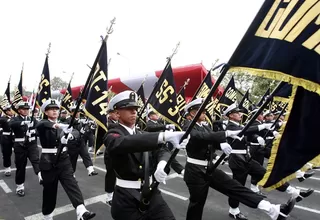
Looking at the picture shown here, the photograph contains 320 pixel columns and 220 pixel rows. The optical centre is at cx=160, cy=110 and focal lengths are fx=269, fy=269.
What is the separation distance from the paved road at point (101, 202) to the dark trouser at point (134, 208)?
2.34 meters

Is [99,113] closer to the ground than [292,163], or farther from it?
closer to the ground

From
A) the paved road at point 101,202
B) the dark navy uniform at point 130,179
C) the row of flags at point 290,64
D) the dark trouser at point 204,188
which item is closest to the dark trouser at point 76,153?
the paved road at point 101,202

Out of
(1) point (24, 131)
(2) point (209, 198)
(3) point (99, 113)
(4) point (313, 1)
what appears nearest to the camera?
(4) point (313, 1)

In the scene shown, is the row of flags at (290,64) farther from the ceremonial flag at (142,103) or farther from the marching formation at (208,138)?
the ceremonial flag at (142,103)

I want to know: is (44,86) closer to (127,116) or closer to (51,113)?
(51,113)

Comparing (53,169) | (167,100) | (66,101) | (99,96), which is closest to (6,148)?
(66,101)

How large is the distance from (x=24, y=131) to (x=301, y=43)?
7061mm

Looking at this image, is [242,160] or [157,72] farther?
[157,72]

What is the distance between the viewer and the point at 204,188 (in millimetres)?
3914

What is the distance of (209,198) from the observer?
6.02 m

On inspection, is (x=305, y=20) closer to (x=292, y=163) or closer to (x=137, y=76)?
(x=292, y=163)

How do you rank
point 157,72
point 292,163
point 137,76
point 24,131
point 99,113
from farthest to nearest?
point 137,76
point 157,72
point 24,131
point 99,113
point 292,163

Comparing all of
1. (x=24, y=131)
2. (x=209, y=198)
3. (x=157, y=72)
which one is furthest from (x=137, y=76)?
(x=209, y=198)

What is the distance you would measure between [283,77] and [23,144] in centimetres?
663
